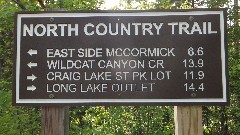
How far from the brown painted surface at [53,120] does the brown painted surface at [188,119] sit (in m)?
1.04

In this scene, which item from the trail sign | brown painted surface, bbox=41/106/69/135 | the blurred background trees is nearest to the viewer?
the trail sign

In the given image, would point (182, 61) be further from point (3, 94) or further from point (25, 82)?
point (3, 94)

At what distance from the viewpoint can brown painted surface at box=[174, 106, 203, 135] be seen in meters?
2.91

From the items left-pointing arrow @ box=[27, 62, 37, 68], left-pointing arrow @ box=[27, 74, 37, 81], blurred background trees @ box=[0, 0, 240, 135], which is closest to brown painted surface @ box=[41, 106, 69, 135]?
left-pointing arrow @ box=[27, 74, 37, 81]

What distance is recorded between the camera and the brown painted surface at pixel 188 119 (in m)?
2.91

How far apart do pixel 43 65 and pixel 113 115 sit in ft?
15.3

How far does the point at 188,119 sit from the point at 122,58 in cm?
80

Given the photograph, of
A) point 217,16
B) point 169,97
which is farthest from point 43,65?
point 217,16

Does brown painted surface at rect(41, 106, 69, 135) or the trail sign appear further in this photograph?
brown painted surface at rect(41, 106, 69, 135)

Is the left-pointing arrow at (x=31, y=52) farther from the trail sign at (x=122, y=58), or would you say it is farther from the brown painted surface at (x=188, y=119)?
the brown painted surface at (x=188, y=119)

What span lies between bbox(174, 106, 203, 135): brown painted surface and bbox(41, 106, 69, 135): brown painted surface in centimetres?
104

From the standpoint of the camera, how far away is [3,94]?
8.47m

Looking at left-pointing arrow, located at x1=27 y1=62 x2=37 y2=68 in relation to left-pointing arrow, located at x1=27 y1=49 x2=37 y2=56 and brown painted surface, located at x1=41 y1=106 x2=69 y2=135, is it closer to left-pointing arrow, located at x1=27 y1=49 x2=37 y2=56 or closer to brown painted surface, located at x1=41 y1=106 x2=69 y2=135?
left-pointing arrow, located at x1=27 y1=49 x2=37 y2=56

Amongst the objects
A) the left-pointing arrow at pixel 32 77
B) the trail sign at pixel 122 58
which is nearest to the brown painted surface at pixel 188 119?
the trail sign at pixel 122 58
